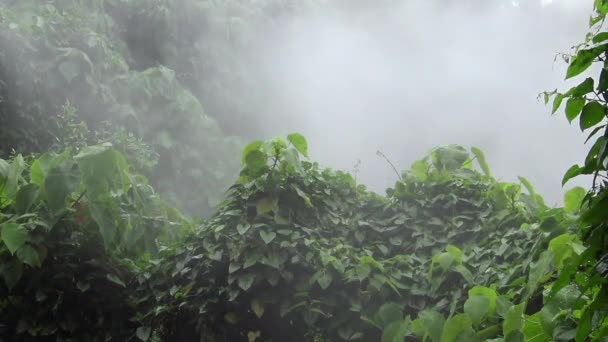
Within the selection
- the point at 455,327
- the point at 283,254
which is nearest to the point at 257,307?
the point at 283,254

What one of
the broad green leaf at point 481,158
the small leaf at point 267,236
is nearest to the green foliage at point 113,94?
the small leaf at point 267,236

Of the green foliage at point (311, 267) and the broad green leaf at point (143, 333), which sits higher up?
the green foliage at point (311, 267)

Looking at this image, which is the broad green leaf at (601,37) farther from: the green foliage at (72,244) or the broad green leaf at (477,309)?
the green foliage at (72,244)

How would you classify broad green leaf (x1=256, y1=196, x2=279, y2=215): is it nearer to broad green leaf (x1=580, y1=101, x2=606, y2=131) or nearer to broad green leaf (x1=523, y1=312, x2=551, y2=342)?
broad green leaf (x1=523, y1=312, x2=551, y2=342)

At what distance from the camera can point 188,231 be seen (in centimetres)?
252

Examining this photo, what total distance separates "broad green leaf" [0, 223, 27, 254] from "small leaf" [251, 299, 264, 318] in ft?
2.42

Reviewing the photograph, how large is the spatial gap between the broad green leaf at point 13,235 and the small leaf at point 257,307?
2.42 ft

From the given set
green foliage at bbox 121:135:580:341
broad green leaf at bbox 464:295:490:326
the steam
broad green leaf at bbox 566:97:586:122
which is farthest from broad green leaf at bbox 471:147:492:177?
the steam

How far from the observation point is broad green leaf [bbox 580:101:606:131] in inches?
37.8

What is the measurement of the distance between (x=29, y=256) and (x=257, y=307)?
72 cm

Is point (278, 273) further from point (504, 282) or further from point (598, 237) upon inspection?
point (598, 237)

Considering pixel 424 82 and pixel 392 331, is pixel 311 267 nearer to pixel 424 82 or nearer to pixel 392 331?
pixel 392 331

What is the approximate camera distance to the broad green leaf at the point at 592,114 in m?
0.96

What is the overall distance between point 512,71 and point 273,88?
267 cm
